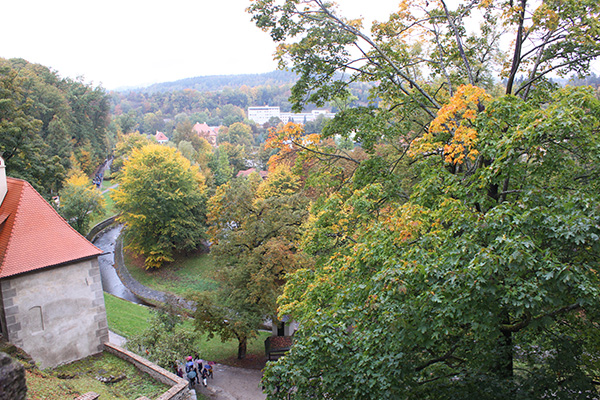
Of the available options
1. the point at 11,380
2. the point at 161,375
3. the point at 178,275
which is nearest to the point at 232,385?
the point at 161,375

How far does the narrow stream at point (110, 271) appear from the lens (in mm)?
29155

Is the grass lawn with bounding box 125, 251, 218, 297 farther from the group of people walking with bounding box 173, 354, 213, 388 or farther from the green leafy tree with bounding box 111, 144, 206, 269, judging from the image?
the group of people walking with bounding box 173, 354, 213, 388

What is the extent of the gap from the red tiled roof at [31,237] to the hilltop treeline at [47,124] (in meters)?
13.1

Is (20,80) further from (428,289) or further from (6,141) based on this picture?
(428,289)

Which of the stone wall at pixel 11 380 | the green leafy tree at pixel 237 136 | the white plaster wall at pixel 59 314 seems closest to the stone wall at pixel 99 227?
the white plaster wall at pixel 59 314

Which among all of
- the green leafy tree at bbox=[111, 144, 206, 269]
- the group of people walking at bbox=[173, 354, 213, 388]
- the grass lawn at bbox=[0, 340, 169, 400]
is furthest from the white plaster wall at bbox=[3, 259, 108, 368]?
the green leafy tree at bbox=[111, 144, 206, 269]

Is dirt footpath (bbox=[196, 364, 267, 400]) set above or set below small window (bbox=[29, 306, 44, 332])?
below

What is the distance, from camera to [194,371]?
1407cm

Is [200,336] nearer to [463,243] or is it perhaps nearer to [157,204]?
[463,243]

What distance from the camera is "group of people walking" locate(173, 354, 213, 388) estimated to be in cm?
1406

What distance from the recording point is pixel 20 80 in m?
24.8

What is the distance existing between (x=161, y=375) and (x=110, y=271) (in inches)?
977

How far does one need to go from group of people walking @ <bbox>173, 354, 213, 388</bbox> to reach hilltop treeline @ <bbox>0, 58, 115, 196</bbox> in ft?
57.2

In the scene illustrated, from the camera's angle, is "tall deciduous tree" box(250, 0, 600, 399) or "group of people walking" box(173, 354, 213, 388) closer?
"tall deciduous tree" box(250, 0, 600, 399)
